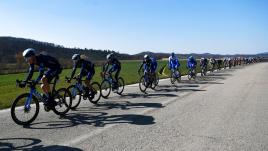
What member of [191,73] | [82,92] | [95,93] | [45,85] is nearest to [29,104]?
[45,85]

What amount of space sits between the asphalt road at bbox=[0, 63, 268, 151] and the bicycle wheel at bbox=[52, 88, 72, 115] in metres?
0.19

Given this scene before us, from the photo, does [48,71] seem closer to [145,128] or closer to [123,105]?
[145,128]

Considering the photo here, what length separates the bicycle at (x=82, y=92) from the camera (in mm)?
11036

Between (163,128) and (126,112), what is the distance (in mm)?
2427

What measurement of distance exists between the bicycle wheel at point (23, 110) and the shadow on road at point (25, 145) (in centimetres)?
145

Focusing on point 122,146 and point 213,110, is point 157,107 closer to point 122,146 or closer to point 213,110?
point 213,110

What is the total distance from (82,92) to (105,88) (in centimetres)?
240

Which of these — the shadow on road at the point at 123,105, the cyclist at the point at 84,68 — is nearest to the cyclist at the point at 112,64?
the cyclist at the point at 84,68

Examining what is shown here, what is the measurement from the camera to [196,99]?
13633mm

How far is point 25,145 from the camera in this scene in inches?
256

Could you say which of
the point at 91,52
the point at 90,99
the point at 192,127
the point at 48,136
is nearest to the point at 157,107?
the point at 90,99

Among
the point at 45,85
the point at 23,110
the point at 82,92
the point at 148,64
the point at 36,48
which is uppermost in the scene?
the point at 36,48

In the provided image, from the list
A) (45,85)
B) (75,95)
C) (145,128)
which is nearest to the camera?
(145,128)

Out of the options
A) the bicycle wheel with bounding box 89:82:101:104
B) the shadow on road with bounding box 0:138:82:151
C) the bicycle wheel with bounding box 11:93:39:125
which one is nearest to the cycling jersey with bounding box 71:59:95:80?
the bicycle wheel with bounding box 89:82:101:104
